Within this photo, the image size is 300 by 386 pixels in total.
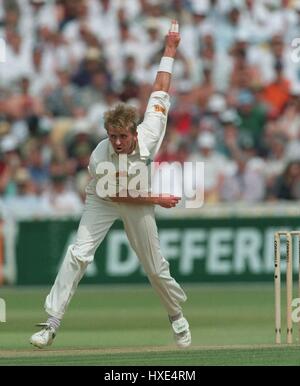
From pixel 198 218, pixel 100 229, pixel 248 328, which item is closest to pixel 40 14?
pixel 198 218

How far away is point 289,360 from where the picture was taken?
7.84m

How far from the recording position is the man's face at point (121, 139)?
8.56 metres

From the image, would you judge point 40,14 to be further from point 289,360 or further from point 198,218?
point 289,360

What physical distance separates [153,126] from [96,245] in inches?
33.8

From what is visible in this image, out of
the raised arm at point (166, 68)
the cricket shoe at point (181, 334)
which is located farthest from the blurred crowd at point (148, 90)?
the cricket shoe at point (181, 334)

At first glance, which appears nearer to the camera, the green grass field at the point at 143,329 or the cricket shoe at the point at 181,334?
the green grass field at the point at 143,329

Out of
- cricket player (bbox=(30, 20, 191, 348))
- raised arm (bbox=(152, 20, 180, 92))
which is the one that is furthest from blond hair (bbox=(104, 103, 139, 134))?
raised arm (bbox=(152, 20, 180, 92))

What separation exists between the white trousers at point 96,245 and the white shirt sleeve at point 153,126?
1.30ft

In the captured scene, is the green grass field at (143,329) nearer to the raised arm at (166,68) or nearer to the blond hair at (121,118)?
the blond hair at (121,118)

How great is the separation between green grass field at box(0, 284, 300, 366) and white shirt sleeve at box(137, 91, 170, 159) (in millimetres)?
1313

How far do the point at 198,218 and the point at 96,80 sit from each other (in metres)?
2.59

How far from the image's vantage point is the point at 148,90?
53.2ft

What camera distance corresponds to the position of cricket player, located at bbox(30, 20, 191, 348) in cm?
868

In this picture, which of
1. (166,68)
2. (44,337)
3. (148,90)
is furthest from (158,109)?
(148,90)
